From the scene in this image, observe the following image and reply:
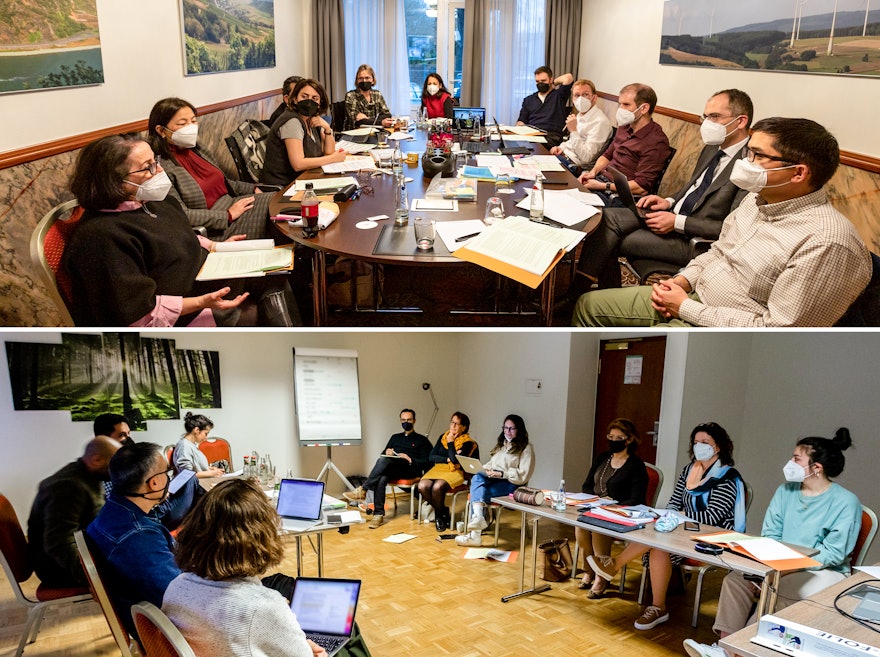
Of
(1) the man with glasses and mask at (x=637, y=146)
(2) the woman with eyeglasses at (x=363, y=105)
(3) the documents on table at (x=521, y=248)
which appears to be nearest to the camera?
(3) the documents on table at (x=521, y=248)

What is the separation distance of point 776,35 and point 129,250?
3950 mm

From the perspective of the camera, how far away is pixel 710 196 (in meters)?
3.10

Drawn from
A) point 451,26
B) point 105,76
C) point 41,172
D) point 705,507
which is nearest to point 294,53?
point 451,26

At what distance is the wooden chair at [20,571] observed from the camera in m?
2.34

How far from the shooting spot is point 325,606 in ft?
7.34

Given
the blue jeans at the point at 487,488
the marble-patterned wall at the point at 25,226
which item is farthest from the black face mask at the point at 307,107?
the blue jeans at the point at 487,488

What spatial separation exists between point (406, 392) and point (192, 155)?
1597mm

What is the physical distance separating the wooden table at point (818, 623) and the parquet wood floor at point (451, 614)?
0.98 metres

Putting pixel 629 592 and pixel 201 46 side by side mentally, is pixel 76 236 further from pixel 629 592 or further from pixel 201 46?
pixel 201 46

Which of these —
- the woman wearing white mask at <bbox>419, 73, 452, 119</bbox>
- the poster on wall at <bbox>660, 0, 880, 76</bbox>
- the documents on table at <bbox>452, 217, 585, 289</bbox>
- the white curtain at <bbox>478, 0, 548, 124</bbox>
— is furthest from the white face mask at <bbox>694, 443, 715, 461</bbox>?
the white curtain at <bbox>478, 0, 548, 124</bbox>

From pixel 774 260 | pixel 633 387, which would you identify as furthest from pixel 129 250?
pixel 633 387

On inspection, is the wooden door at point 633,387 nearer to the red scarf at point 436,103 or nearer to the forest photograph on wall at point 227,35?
the forest photograph on wall at point 227,35

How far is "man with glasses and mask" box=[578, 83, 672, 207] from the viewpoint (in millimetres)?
4191

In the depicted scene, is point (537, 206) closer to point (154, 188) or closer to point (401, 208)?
point (401, 208)
